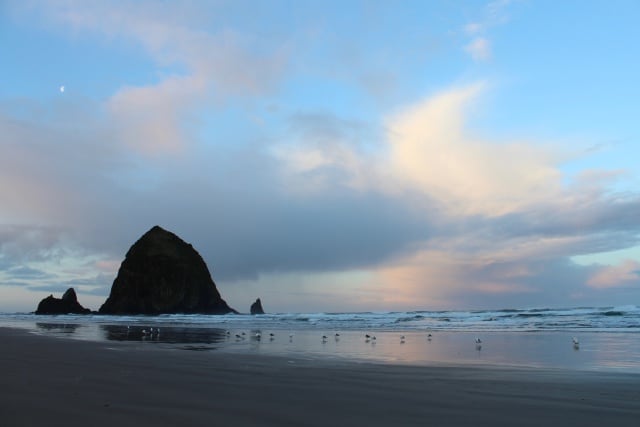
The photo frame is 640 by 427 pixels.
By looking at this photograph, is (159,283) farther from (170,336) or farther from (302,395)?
(302,395)

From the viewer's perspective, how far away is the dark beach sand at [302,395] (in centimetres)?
538

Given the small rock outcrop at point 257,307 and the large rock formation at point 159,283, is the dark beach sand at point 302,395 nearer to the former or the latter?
the large rock formation at point 159,283

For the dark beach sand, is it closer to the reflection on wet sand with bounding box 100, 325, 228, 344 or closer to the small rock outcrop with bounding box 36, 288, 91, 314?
the reflection on wet sand with bounding box 100, 325, 228, 344

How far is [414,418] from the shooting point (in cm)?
558

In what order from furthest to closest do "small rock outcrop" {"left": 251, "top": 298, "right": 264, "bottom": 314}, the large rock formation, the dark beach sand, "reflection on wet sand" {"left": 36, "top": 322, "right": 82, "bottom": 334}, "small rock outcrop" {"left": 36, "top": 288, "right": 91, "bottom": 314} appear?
1. "small rock outcrop" {"left": 251, "top": 298, "right": 264, "bottom": 314}
2. "small rock outcrop" {"left": 36, "top": 288, "right": 91, "bottom": 314}
3. the large rock formation
4. "reflection on wet sand" {"left": 36, "top": 322, "right": 82, "bottom": 334}
5. the dark beach sand

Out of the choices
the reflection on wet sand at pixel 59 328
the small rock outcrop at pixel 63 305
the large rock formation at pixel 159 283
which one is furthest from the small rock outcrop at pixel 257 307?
the reflection on wet sand at pixel 59 328

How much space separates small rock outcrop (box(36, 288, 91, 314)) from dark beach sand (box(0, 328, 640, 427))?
9414 cm

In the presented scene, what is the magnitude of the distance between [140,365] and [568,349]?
1437 centimetres

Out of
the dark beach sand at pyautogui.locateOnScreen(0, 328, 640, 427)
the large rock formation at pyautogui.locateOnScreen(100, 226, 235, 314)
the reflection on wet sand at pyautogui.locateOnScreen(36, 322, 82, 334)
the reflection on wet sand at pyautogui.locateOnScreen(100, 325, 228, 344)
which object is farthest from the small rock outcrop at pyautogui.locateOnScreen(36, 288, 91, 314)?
the dark beach sand at pyautogui.locateOnScreen(0, 328, 640, 427)

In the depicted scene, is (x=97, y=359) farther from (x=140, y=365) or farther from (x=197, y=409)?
(x=197, y=409)

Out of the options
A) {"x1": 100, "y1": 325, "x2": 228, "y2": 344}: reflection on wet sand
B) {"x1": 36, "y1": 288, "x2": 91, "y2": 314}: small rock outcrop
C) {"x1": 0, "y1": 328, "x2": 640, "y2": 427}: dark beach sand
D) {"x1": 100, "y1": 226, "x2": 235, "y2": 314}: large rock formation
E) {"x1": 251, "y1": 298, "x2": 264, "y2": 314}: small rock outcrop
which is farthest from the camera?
{"x1": 251, "y1": 298, "x2": 264, "y2": 314}: small rock outcrop

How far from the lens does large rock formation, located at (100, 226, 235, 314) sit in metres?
84.7

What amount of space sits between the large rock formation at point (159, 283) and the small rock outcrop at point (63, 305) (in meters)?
10.8

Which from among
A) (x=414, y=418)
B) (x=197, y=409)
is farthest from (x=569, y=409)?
(x=197, y=409)
